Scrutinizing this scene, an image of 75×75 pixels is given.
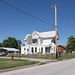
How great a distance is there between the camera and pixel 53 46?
4344cm

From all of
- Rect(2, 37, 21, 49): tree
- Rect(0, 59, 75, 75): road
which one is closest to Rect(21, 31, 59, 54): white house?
Rect(0, 59, 75, 75): road

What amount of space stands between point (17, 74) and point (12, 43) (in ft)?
263

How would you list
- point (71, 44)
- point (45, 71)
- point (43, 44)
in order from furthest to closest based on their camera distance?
point (71, 44), point (43, 44), point (45, 71)

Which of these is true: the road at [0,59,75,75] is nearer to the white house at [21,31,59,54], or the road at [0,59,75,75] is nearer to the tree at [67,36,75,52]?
the white house at [21,31,59,54]

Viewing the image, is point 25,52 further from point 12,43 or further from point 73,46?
point 12,43

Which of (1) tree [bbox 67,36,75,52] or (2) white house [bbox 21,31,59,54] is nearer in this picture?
(2) white house [bbox 21,31,59,54]

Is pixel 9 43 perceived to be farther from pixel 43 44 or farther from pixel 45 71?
pixel 45 71

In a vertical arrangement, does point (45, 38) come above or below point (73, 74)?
above

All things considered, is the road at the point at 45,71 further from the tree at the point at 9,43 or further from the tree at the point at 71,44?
the tree at the point at 9,43

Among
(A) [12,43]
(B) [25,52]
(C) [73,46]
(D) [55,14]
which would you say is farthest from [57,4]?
(A) [12,43]

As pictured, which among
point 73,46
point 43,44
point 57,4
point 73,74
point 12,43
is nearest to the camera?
point 73,74

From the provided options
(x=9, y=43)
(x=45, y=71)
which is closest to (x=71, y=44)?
(x=9, y=43)

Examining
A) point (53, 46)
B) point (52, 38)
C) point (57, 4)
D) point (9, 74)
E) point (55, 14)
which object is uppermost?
point (57, 4)

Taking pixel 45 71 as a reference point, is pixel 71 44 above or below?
above
